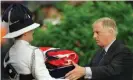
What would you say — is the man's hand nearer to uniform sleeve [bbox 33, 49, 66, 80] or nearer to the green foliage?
uniform sleeve [bbox 33, 49, 66, 80]

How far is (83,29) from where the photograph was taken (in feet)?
27.1

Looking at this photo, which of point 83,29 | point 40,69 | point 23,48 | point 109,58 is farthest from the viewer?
point 83,29

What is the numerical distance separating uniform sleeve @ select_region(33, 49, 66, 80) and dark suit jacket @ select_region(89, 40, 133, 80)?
0.61m

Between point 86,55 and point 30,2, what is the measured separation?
561cm

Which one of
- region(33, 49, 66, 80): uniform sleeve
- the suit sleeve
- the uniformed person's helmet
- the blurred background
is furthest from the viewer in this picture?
the blurred background

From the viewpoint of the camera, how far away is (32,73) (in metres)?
5.27

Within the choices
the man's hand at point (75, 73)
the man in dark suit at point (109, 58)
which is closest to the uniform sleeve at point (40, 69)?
the man's hand at point (75, 73)

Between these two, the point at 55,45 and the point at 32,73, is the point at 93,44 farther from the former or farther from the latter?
the point at 32,73

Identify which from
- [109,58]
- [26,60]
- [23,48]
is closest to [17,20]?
[23,48]

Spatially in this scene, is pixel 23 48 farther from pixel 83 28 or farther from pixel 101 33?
pixel 83 28

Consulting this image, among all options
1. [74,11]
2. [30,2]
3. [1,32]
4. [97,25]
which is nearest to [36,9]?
[30,2]

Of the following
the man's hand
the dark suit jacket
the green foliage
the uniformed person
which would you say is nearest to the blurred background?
the green foliage

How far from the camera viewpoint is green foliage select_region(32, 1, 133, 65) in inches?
321

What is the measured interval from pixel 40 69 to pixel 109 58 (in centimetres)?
84
